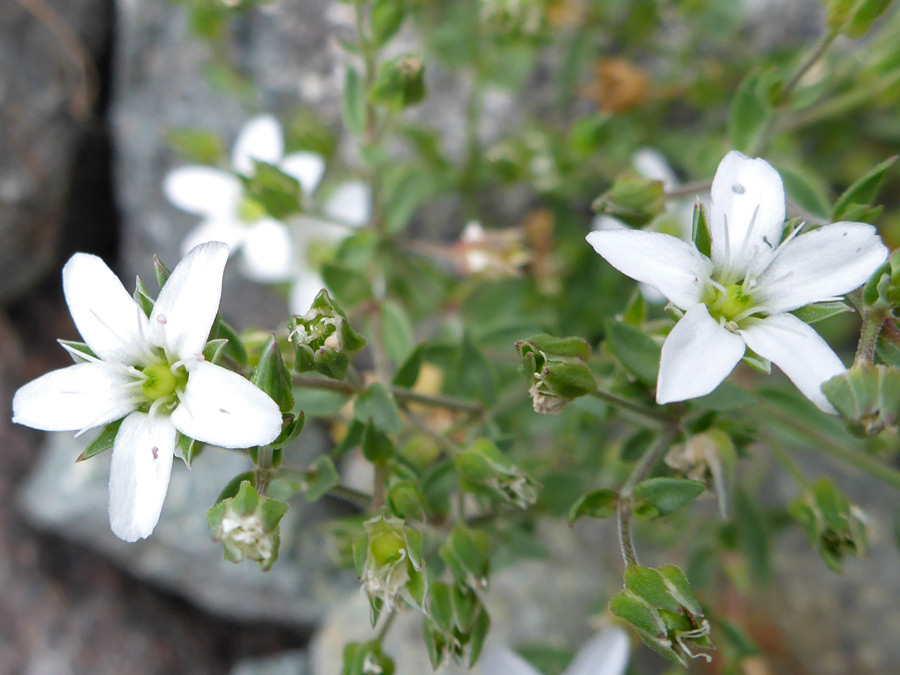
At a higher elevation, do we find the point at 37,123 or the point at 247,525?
the point at 247,525

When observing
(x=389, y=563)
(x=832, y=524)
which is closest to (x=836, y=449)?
(x=832, y=524)

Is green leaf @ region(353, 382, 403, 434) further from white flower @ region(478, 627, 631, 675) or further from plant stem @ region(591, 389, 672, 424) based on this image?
white flower @ region(478, 627, 631, 675)

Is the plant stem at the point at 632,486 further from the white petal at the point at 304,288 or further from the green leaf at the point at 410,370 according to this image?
the white petal at the point at 304,288

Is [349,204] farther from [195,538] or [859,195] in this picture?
[859,195]

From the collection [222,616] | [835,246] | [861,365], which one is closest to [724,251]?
[835,246]

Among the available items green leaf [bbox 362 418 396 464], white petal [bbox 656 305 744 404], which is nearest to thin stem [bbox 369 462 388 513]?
green leaf [bbox 362 418 396 464]

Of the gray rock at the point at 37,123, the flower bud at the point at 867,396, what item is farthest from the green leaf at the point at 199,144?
the flower bud at the point at 867,396
